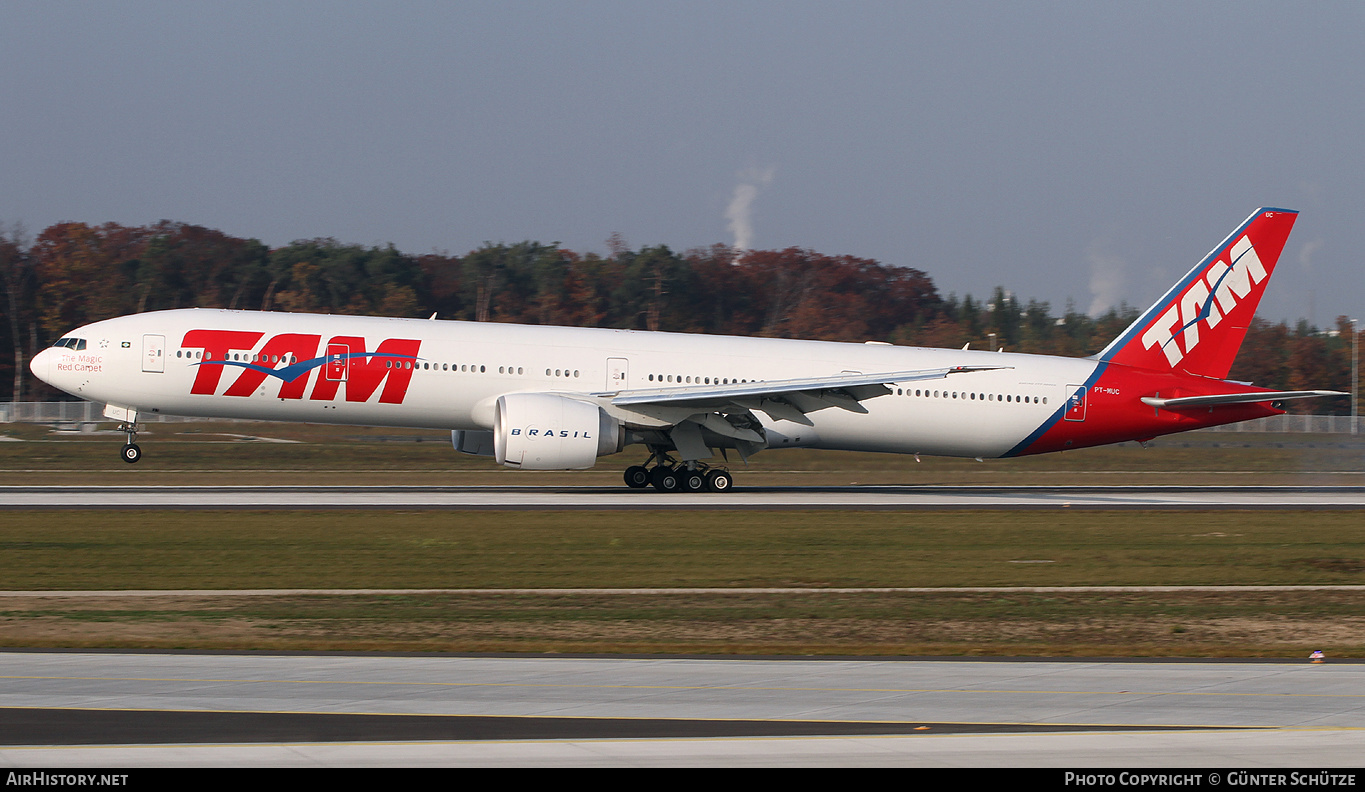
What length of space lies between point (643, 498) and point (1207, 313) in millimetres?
16139

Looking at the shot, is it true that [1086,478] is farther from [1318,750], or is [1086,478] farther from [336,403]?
[1318,750]

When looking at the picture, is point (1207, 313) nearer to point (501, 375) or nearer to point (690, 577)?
point (501, 375)

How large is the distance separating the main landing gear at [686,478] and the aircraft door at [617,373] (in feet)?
6.69

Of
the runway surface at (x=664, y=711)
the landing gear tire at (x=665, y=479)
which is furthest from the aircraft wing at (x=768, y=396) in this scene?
the runway surface at (x=664, y=711)

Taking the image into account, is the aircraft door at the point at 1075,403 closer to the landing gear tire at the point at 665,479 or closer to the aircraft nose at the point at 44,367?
the landing gear tire at the point at 665,479

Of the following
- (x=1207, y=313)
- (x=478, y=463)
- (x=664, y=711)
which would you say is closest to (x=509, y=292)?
(x=478, y=463)

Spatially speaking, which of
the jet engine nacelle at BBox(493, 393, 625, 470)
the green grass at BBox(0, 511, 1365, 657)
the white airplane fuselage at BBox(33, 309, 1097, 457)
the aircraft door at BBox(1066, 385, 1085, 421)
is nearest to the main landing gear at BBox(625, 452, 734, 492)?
the white airplane fuselage at BBox(33, 309, 1097, 457)

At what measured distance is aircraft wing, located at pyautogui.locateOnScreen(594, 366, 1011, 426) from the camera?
29062 millimetres

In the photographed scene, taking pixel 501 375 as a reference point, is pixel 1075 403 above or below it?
below

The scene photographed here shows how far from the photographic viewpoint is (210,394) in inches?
1155

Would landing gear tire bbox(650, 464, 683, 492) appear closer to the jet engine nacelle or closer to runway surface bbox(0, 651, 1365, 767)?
the jet engine nacelle

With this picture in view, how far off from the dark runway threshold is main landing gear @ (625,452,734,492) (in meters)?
21.7

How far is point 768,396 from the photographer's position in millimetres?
29375
